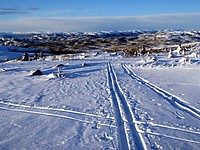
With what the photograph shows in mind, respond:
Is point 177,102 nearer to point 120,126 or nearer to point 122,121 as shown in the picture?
point 122,121

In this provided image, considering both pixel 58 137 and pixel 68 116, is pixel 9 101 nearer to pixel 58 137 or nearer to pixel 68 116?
pixel 68 116

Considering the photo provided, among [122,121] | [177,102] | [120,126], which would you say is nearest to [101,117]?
[122,121]

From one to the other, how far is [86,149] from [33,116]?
2.77 metres

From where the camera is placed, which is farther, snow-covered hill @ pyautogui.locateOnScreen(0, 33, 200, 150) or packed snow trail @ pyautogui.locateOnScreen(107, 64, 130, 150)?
snow-covered hill @ pyautogui.locateOnScreen(0, 33, 200, 150)

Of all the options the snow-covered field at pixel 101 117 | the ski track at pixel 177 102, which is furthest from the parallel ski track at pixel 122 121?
the ski track at pixel 177 102

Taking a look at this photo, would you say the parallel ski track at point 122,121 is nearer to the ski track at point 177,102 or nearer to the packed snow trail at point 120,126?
the packed snow trail at point 120,126

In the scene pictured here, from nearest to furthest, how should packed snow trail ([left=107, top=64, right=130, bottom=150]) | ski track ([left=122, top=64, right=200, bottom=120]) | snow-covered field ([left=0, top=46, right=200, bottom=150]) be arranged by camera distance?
1. packed snow trail ([left=107, top=64, right=130, bottom=150])
2. snow-covered field ([left=0, top=46, right=200, bottom=150])
3. ski track ([left=122, top=64, right=200, bottom=120])

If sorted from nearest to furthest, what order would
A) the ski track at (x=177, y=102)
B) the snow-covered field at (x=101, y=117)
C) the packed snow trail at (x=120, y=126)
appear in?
the packed snow trail at (x=120, y=126)
the snow-covered field at (x=101, y=117)
the ski track at (x=177, y=102)

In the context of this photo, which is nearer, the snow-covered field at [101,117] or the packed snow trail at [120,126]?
the packed snow trail at [120,126]

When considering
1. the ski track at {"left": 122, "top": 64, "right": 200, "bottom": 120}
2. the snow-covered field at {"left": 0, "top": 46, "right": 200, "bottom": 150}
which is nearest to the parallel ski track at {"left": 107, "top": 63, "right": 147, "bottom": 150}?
the snow-covered field at {"left": 0, "top": 46, "right": 200, "bottom": 150}

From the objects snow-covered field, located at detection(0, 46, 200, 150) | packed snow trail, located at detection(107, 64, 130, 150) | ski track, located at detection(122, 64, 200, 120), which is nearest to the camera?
packed snow trail, located at detection(107, 64, 130, 150)

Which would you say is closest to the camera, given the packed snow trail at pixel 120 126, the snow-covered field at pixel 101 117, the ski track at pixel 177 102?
the packed snow trail at pixel 120 126

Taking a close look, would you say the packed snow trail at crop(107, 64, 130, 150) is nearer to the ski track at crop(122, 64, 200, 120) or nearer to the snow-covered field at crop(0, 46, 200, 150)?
the snow-covered field at crop(0, 46, 200, 150)

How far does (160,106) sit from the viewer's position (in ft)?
28.8
